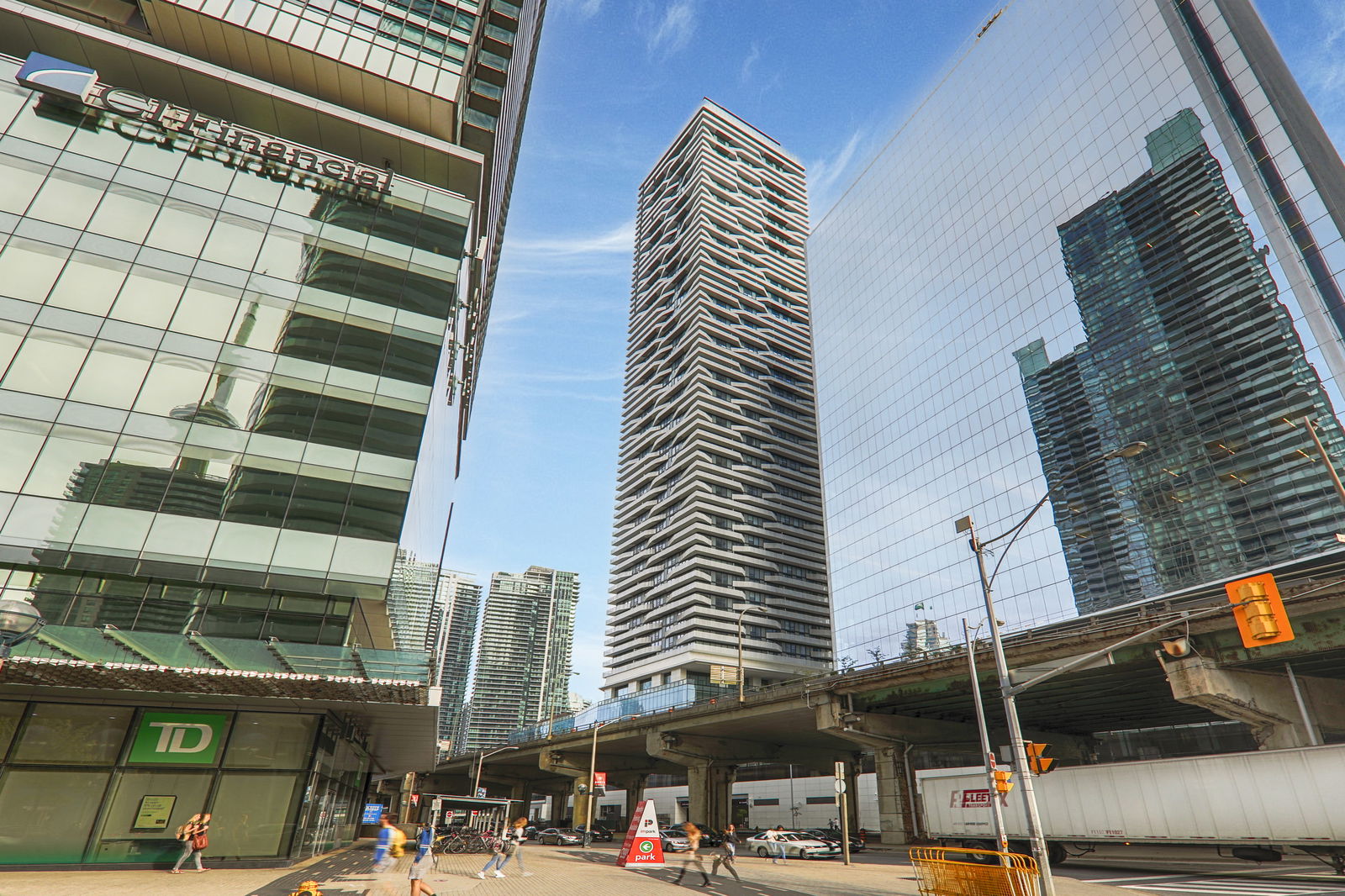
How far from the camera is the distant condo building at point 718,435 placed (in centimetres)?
11162

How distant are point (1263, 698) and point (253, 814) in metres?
35.1

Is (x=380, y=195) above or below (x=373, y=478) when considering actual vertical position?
above

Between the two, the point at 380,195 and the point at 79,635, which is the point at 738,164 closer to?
the point at 380,195

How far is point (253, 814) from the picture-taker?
834 inches

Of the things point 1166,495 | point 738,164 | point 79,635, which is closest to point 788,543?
point 1166,495

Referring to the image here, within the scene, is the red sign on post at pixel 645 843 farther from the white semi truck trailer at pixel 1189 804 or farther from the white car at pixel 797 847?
the white semi truck trailer at pixel 1189 804

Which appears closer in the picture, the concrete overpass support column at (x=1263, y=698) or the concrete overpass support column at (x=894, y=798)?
the concrete overpass support column at (x=1263, y=698)

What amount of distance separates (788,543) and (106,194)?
109 metres

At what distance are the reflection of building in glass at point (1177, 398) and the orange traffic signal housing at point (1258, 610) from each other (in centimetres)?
3804

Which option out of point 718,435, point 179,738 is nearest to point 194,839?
point 179,738

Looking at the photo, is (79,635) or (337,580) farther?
(337,580)

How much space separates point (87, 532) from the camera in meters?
21.8

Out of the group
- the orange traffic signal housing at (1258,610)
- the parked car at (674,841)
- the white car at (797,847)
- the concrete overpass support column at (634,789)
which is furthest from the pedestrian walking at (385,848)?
the concrete overpass support column at (634,789)

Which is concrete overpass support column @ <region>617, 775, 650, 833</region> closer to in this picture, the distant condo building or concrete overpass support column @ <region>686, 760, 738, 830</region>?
concrete overpass support column @ <region>686, 760, 738, 830</region>
